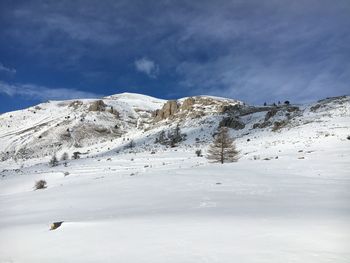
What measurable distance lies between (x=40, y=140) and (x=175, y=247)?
136 metres

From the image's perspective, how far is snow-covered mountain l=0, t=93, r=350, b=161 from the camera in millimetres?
64425

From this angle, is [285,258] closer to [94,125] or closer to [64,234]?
[64,234]

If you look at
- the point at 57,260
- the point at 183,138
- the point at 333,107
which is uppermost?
the point at 333,107

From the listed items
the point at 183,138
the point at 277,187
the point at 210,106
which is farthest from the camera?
the point at 210,106

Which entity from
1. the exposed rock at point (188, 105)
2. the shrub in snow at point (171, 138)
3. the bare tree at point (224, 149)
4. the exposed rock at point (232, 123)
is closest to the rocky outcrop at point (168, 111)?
the exposed rock at point (188, 105)

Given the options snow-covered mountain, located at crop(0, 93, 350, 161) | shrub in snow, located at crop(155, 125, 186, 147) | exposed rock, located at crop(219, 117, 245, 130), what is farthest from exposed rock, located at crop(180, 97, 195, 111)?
exposed rock, located at crop(219, 117, 245, 130)

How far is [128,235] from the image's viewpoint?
8.08 metres

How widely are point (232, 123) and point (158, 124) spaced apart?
30.8 metres

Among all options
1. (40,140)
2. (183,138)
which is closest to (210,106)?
(183,138)

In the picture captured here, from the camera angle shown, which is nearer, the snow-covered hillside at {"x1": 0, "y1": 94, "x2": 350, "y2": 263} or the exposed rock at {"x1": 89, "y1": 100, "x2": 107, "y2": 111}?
the snow-covered hillside at {"x1": 0, "y1": 94, "x2": 350, "y2": 263}

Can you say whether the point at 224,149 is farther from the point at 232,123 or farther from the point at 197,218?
the point at 232,123

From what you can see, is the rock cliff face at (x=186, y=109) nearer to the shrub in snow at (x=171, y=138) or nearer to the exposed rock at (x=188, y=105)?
the exposed rock at (x=188, y=105)

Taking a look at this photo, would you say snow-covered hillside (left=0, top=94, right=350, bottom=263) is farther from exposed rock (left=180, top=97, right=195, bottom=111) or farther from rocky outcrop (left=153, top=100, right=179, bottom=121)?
rocky outcrop (left=153, top=100, right=179, bottom=121)

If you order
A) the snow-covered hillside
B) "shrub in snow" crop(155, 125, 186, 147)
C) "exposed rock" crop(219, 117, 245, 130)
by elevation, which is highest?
"exposed rock" crop(219, 117, 245, 130)
